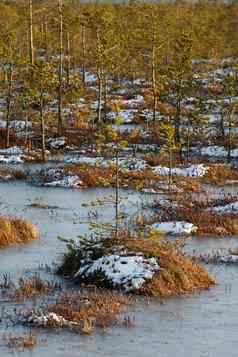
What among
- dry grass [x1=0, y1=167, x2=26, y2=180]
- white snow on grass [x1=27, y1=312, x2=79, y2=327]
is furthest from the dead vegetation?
dry grass [x1=0, y1=167, x2=26, y2=180]

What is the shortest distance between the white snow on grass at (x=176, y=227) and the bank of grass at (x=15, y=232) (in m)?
3.33

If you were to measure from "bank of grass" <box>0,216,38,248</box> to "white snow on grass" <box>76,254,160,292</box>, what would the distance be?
12.2ft

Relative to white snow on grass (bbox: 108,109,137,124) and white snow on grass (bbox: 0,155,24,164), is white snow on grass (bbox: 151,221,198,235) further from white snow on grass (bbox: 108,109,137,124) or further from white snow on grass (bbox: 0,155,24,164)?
white snow on grass (bbox: 108,109,137,124)

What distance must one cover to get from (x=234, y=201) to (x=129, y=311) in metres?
12.2

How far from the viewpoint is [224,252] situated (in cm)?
1967

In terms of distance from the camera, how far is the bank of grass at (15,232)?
19531 mm

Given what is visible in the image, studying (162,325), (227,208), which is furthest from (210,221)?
(162,325)

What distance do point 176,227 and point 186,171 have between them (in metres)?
11.8

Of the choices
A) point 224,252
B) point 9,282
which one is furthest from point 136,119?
point 9,282

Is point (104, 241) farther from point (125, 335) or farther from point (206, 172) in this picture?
point (206, 172)

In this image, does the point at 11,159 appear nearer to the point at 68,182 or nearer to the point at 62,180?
the point at 62,180

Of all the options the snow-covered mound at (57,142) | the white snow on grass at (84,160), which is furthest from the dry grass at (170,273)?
the snow-covered mound at (57,142)

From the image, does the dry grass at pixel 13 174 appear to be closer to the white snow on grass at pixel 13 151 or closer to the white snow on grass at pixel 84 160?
the white snow on grass at pixel 84 160

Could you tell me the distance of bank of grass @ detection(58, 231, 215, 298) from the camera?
50.8 ft
